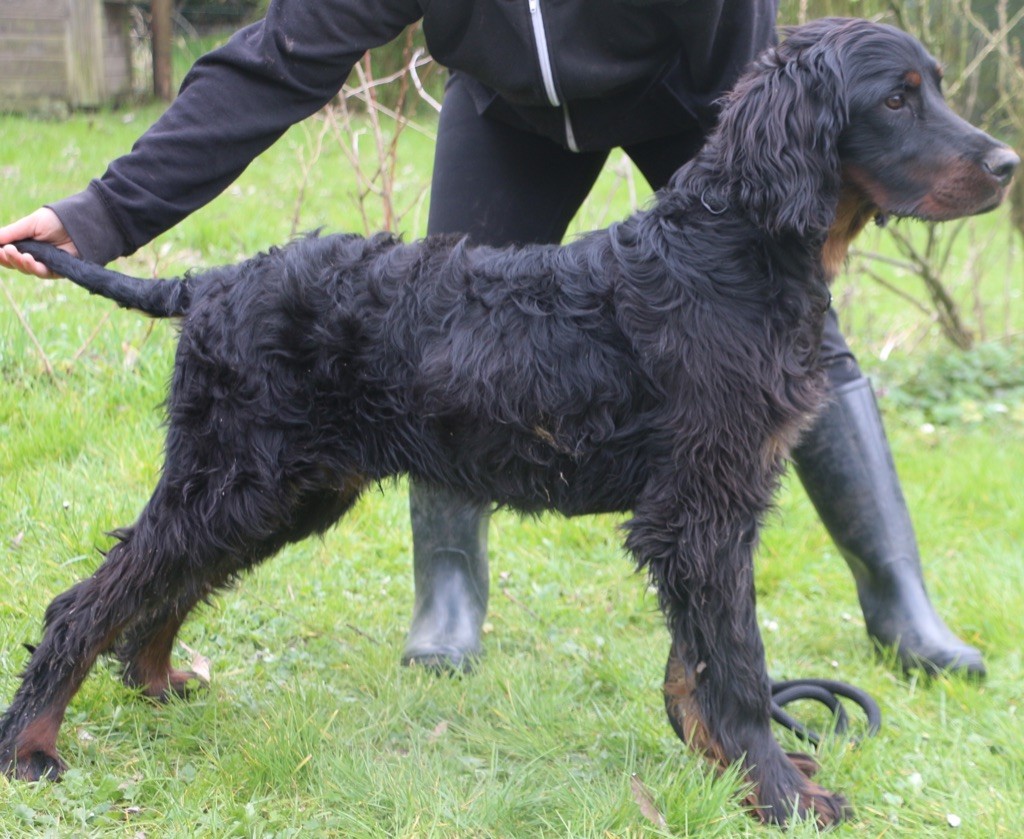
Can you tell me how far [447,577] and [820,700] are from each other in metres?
1.20

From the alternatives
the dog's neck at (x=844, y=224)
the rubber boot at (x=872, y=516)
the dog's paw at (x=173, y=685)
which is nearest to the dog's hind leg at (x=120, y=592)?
the dog's paw at (x=173, y=685)

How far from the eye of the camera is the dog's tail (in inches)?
98.5

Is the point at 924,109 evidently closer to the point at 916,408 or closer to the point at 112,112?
the point at 916,408

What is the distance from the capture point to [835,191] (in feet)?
7.98

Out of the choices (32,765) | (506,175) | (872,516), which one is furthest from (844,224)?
(32,765)

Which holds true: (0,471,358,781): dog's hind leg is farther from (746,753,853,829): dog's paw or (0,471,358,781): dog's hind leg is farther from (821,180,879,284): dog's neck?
(821,180,879,284): dog's neck

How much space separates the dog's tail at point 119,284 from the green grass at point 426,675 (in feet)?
3.50

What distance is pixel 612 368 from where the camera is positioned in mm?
2496

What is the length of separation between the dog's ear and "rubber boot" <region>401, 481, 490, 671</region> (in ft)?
4.58

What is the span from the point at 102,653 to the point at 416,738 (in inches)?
32.9

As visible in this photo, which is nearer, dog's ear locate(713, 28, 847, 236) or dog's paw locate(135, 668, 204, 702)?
dog's ear locate(713, 28, 847, 236)

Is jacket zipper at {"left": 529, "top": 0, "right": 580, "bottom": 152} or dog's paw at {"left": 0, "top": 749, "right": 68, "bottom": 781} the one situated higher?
jacket zipper at {"left": 529, "top": 0, "right": 580, "bottom": 152}

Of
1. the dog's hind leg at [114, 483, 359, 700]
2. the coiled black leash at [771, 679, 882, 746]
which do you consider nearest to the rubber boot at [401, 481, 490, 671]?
the dog's hind leg at [114, 483, 359, 700]

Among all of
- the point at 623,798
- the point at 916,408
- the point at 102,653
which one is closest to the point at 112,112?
the point at 916,408
